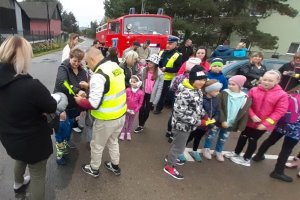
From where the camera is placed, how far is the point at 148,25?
11.1 metres

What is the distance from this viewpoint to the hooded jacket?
340 cm

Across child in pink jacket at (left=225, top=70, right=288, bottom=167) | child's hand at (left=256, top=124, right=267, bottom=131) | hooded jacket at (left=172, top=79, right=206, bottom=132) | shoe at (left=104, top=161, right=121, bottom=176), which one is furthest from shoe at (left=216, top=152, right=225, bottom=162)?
shoe at (left=104, top=161, right=121, bottom=176)

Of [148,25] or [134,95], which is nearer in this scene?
[134,95]

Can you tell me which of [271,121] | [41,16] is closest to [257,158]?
[271,121]

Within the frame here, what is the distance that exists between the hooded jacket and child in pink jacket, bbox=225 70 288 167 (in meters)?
1.07

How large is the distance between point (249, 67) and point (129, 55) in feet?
8.99

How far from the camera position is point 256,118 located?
3.89 m

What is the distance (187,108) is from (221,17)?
15467mm

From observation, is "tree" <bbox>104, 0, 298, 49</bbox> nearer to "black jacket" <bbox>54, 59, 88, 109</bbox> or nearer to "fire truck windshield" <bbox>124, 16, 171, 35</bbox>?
"fire truck windshield" <bbox>124, 16, 171, 35</bbox>

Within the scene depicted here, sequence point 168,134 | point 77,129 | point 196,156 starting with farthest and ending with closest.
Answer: point 168,134 < point 77,129 < point 196,156

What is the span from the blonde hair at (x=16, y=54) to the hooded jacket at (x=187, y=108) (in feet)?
6.51

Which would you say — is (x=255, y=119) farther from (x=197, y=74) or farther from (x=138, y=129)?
(x=138, y=129)

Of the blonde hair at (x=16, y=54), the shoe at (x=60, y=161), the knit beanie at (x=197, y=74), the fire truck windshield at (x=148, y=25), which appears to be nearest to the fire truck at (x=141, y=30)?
the fire truck windshield at (x=148, y=25)

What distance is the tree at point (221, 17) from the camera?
1617 centimetres
